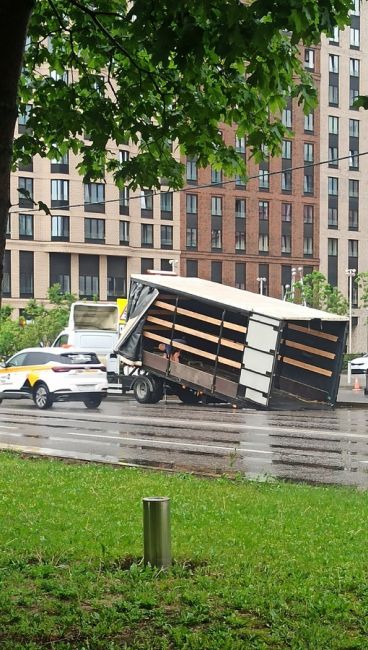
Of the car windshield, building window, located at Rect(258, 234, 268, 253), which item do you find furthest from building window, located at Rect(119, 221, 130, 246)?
the car windshield

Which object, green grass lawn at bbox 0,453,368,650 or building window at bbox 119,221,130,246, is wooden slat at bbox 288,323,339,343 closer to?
green grass lawn at bbox 0,453,368,650

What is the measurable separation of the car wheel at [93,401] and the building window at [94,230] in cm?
5305

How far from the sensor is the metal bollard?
6.55 metres

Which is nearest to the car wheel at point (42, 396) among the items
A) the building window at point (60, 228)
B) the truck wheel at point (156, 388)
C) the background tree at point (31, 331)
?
the truck wheel at point (156, 388)

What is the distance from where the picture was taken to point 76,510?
9.18 m

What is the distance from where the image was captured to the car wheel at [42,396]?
29156 mm

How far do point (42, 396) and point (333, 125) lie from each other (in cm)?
6952

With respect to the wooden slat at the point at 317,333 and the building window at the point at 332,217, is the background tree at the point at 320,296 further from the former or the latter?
the wooden slat at the point at 317,333

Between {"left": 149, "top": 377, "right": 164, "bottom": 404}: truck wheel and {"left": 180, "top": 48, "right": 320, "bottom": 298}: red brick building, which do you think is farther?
{"left": 180, "top": 48, "right": 320, "bottom": 298}: red brick building

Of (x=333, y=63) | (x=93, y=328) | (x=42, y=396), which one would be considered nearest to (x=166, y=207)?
(x=333, y=63)

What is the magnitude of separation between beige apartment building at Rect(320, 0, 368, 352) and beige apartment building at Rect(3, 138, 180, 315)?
18.3 m

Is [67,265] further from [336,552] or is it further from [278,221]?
[336,552]

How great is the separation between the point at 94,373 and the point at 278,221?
2613 inches

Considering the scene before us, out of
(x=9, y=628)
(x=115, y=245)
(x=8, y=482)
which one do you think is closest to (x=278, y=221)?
(x=115, y=245)
